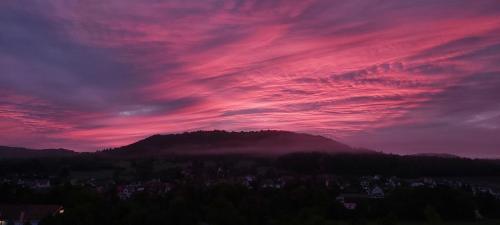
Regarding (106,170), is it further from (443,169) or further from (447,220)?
(447,220)

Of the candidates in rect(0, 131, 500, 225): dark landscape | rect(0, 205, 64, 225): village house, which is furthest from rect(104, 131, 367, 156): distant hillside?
rect(0, 205, 64, 225): village house

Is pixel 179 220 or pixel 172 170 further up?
pixel 172 170

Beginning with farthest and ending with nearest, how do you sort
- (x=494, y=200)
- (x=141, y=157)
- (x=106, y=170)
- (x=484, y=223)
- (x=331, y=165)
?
(x=141, y=157) < (x=106, y=170) < (x=331, y=165) < (x=494, y=200) < (x=484, y=223)

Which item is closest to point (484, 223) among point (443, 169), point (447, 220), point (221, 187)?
point (447, 220)

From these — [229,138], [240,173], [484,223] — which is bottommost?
[484,223]

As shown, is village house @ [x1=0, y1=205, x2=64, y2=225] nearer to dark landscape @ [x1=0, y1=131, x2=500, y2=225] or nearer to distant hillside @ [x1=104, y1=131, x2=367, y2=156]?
dark landscape @ [x1=0, y1=131, x2=500, y2=225]

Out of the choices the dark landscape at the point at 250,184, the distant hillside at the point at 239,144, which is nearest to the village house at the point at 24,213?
the dark landscape at the point at 250,184

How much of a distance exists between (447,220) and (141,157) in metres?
58.4

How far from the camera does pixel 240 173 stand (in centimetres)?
8138

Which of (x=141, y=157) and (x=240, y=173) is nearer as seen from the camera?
(x=240, y=173)

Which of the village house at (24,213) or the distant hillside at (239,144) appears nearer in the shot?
the village house at (24,213)

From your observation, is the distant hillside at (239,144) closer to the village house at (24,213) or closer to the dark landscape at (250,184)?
the dark landscape at (250,184)

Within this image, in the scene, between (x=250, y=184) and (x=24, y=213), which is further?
(x=250, y=184)

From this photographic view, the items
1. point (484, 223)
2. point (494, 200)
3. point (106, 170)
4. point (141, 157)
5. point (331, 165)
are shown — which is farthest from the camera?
point (141, 157)
